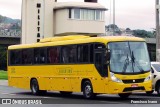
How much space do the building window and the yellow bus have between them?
→ 181 ft

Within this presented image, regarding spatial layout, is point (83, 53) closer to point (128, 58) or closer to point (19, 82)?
point (128, 58)

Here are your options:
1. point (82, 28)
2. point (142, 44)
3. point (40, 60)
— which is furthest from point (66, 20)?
point (142, 44)

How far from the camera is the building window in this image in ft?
278

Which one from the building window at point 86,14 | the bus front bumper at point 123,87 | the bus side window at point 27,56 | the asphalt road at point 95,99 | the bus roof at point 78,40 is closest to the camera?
the bus front bumper at point 123,87

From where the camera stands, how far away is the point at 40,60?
28.6 metres

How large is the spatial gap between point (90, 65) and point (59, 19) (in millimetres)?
62167

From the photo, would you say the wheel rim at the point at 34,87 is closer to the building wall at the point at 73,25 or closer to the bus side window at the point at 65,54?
the bus side window at the point at 65,54

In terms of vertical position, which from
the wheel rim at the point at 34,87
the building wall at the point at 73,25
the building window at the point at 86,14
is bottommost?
the wheel rim at the point at 34,87

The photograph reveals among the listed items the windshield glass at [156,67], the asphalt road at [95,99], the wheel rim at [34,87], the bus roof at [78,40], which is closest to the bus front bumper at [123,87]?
the asphalt road at [95,99]

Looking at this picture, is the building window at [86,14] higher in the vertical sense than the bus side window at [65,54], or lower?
higher

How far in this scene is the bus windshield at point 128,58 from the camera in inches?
880

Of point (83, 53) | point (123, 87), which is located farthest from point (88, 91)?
point (123, 87)

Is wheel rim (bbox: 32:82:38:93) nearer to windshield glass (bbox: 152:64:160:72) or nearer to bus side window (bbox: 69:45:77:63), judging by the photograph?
bus side window (bbox: 69:45:77:63)

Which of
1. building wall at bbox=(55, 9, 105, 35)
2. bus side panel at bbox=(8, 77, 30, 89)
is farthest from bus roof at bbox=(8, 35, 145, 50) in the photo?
building wall at bbox=(55, 9, 105, 35)
